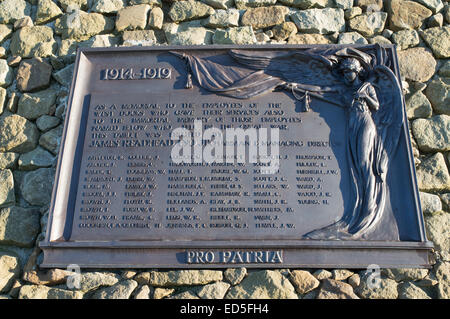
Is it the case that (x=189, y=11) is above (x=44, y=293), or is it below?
above

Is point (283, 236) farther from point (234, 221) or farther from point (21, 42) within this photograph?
point (21, 42)

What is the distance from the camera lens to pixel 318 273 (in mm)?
3242

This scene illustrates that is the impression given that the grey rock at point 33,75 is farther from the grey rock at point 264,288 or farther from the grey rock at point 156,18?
the grey rock at point 264,288

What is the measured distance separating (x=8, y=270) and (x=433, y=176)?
394 cm

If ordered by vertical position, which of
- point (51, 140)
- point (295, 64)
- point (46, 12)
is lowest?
point (51, 140)

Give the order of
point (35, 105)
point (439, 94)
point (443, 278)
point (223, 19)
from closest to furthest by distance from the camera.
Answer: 1. point (443, 278)
2. point (439, 94)
3. point (35, 105)
4. point (223, 19)

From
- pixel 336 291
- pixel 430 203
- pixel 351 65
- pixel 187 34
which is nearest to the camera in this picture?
pixel 336 291

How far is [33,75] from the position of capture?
4293 mm

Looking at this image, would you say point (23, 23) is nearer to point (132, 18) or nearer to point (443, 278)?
point (132, 18)

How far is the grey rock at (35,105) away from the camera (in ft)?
13.6

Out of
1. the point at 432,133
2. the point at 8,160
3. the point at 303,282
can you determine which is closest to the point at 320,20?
the point at 432,133

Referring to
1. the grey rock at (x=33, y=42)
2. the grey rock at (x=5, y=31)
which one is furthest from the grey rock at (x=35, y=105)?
the grey rock at (x=5, y=31)
